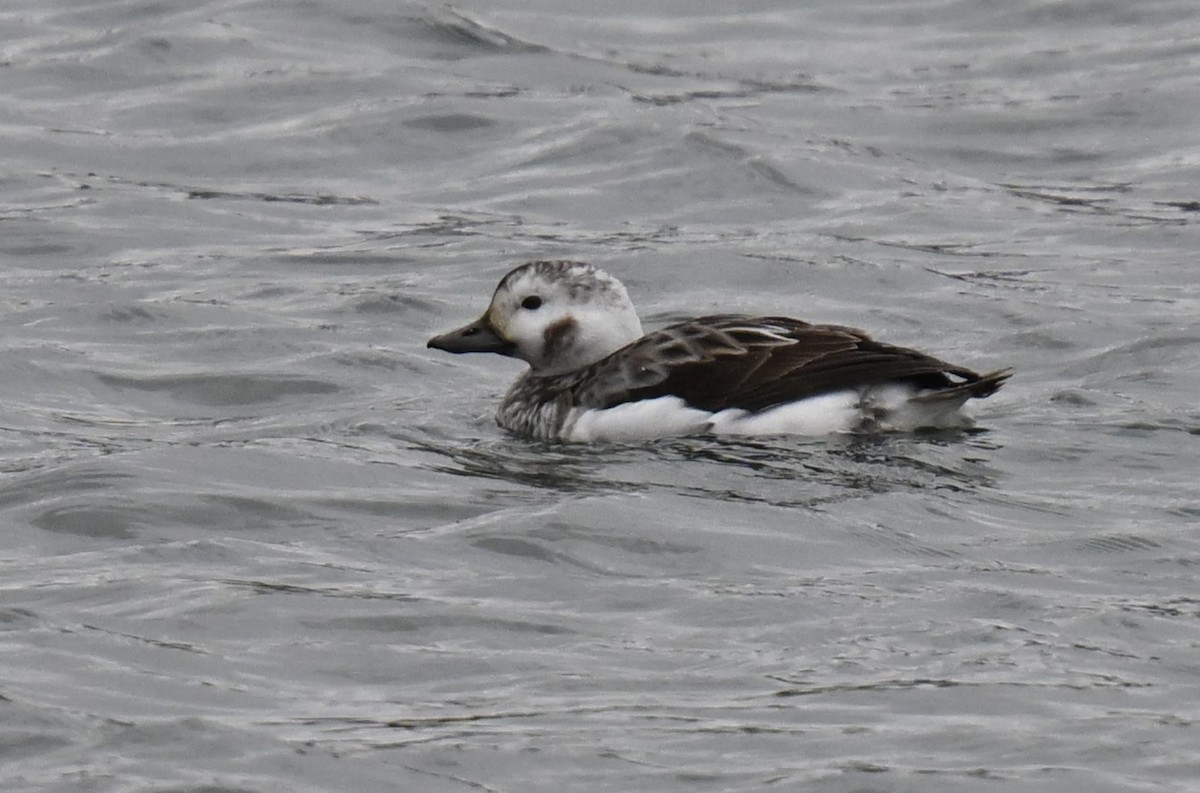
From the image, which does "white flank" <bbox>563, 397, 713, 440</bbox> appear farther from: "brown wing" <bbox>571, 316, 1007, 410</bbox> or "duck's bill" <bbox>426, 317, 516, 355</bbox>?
"duck's bill" <bbox>426, 317, 516, 355</bbox>

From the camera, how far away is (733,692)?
7.08 meters

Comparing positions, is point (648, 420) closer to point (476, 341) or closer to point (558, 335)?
point (558, 335)

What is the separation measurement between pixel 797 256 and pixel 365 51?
19.1 feet

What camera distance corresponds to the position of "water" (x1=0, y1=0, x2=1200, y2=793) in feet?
22.6

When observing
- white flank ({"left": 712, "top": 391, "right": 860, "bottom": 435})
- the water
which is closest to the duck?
white flank ({"left": 712, "top": 391, "right": 860, "bottom": 435})

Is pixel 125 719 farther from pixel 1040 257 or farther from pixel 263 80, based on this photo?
pixel 263 80

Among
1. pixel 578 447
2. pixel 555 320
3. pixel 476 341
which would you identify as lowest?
pixel 578 447

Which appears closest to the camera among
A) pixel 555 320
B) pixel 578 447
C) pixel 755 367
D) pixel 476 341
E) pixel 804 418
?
pixel 804 418

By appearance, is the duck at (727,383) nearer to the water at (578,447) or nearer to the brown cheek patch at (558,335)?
the brown cheek patch at (558,335)

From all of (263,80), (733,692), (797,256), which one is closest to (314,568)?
(733,692)

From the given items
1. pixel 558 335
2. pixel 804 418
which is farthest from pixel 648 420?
pixel 558 335

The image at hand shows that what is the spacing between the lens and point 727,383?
34.2 feet

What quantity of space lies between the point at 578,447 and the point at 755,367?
2.62ft

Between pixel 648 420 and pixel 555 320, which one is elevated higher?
pixel 555 320
